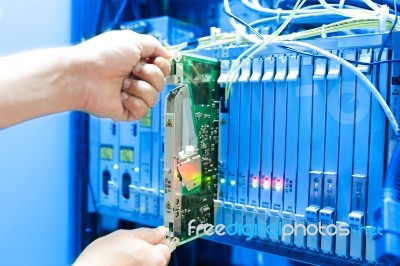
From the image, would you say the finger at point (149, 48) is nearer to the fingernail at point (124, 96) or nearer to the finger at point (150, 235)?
the fingernail at point (124, 96)

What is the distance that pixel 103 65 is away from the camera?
1025 mm

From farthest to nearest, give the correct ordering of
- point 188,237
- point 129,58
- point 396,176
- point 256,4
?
point 256,4 → point 188,237 → point 129,58 → point 396,176

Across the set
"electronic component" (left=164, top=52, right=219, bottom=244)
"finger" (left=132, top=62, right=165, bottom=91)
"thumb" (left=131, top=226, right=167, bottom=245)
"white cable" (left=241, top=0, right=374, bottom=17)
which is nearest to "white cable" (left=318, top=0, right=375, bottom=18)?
"white cable" (left=241, top=0, right=374, bottom=17)

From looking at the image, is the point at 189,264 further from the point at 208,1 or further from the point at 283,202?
the point at 208,1

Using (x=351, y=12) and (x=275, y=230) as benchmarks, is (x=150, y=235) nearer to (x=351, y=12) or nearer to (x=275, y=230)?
(x=275, y=230)

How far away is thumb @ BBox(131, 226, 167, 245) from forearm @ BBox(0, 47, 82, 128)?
39 centimetres

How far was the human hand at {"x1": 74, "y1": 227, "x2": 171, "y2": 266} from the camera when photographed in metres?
0.95

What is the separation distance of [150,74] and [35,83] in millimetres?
287

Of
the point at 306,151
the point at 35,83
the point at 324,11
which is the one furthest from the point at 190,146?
the point at 324,11

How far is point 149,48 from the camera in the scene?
1022 mm

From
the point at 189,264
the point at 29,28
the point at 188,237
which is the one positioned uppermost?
the point at 29,28

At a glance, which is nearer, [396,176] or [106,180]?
[396,176]

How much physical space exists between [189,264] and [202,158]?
785 mm

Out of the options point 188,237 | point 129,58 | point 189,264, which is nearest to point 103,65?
point 129,58
